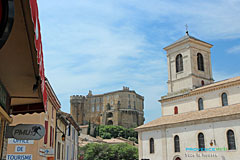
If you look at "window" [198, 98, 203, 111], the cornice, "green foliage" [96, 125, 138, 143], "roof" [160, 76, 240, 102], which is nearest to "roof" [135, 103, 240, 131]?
"window" [198, 98, 203, 111]

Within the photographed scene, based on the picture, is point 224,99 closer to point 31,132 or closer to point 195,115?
point 195,115

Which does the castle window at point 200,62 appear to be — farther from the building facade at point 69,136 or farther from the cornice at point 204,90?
the building facade at point 69,136

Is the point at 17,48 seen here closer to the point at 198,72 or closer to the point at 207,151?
the point at 207,151

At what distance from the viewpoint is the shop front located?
2.50m

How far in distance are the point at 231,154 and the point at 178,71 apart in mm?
17409

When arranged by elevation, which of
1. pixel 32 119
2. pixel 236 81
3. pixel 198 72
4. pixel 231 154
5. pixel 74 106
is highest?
pixel 74 106

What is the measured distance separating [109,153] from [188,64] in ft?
108

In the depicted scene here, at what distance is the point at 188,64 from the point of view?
42.1 meters

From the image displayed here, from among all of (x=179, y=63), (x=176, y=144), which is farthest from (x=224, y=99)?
(x=179, y=63)

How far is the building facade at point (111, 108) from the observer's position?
122875mm

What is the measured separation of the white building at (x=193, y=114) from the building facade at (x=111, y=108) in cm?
7846

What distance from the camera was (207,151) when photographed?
104 feet

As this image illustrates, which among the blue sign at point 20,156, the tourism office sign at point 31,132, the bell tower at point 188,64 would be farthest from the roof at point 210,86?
the tourism office sign at point 31,132

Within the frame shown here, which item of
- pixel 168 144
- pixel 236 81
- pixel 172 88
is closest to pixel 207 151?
pixel 168 144
